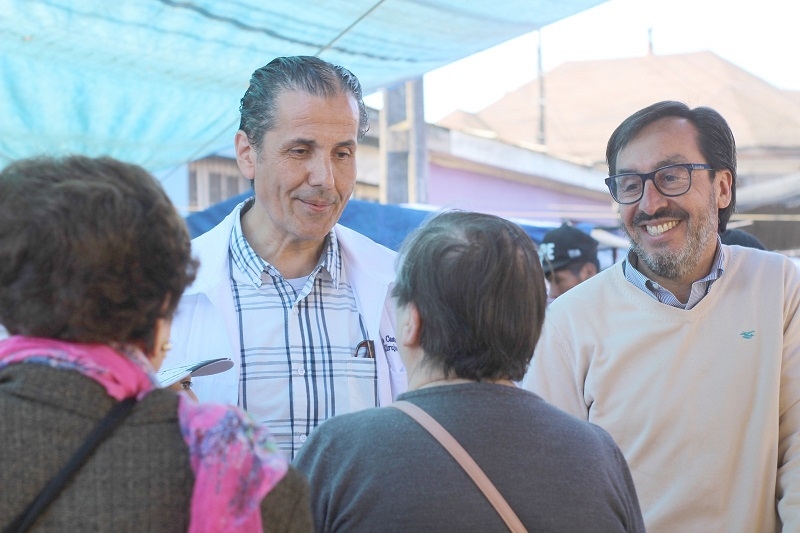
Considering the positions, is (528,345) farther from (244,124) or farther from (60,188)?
(244,124)

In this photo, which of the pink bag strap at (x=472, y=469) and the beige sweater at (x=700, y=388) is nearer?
the pink bag strap at (x=472, y=469)

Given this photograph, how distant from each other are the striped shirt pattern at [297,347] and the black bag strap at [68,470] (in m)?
1.07

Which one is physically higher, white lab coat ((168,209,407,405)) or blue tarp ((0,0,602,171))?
blue tarp ((0,0,602,171))

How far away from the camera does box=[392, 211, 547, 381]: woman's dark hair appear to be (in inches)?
63.4

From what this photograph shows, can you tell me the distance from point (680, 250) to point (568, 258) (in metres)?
2.90

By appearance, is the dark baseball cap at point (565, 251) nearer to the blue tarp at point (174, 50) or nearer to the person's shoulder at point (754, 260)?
the blue tarp at point (174, 50)

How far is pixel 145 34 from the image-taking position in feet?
12.3

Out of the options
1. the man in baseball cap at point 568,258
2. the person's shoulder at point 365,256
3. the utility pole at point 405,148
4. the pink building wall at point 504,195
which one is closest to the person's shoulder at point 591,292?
the person's shoulder at point 365,256

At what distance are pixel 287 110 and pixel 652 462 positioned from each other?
1329mm

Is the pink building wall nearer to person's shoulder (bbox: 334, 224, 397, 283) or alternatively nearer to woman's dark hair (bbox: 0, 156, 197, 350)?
person's shoulder (bbox: 334, 224, 397, 283)

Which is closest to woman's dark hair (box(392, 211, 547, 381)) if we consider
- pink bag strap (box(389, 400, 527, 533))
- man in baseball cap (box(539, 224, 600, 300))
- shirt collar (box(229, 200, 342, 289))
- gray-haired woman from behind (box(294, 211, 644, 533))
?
gray-haired woman from behind (box(294, 211, 644, 533))

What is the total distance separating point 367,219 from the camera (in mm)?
5188

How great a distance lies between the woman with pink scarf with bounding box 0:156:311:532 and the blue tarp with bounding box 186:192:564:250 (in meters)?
3.78

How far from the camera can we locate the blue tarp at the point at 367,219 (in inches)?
202
